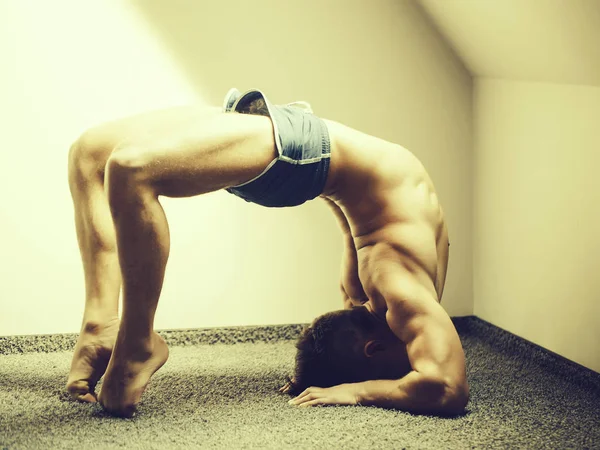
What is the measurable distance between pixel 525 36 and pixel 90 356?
1.29m

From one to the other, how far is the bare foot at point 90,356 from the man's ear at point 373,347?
0.51 metres

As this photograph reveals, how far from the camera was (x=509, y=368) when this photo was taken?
1.71 metres

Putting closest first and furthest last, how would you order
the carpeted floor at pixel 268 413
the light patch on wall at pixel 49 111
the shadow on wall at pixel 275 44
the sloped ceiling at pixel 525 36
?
the carpeted floor at pixel 268 413 → the sloped ceiling at pixel 525 36 → the light patch on wall at pixel 49 111 → the shadow on wall at pixel 275 44

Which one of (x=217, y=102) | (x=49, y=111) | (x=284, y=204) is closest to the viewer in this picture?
(x=284, y=204)

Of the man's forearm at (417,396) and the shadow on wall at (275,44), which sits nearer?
the man's forearm at (417,396)

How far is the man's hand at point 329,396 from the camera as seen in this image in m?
1.33

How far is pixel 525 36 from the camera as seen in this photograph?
5.61 feet

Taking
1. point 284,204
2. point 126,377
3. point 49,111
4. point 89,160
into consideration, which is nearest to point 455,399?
point 284,204

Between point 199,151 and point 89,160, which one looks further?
point 89,160

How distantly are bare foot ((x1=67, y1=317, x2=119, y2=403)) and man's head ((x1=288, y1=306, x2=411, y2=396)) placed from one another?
1.29 ft

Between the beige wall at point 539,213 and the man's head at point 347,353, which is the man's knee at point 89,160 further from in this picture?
the beige wall at point 539,213

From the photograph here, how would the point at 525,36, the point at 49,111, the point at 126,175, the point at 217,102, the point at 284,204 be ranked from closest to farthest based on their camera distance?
the point at 126,175, the point at 284,204, the point at 525,36, the point at 49,111, the point at 217,102

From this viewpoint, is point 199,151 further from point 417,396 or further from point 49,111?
point 49,111

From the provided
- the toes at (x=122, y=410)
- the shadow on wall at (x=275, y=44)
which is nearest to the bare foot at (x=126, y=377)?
the toes at (x=122, y=410)
